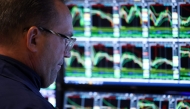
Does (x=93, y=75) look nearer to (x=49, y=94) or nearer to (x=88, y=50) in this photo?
(x=88, y=50)

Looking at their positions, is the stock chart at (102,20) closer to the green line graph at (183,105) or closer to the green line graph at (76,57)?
the green line graph at (76,57)

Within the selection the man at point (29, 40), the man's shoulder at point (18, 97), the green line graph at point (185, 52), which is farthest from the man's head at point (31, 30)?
the green line graph at point (185, 52)

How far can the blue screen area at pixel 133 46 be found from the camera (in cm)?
251

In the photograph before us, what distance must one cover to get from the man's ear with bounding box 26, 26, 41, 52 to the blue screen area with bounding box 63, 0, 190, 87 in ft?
2.90

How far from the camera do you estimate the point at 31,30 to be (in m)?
1.76

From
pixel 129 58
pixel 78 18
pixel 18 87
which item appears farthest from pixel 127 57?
pixel 18 87

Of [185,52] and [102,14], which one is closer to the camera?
[185,52]

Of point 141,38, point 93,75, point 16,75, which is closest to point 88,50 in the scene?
point 93,75

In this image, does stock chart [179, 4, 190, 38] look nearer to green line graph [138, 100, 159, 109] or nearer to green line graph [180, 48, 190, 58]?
green line graph [180, 48, 190, 58]

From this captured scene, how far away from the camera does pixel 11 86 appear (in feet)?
5.32

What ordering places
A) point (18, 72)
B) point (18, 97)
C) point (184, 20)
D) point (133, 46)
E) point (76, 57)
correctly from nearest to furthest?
point (18, 97) < point (18, 72) < point (184, 20) < point (133, 46) < point (76, 57)

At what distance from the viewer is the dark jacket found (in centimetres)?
153

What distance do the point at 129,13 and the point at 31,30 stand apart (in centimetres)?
94

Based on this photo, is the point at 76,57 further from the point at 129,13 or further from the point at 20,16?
the point at 20,16
